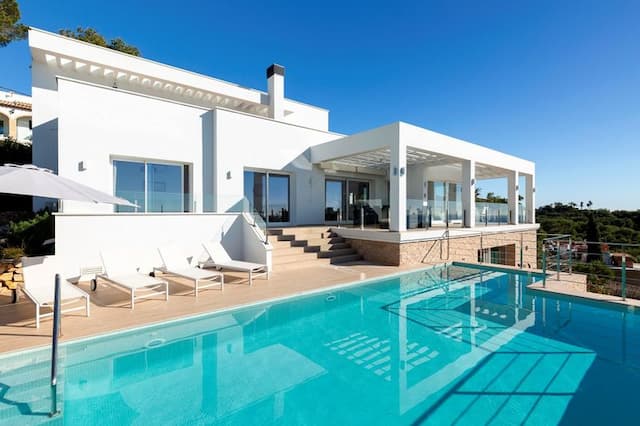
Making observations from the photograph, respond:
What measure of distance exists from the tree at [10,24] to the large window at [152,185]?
1118cm

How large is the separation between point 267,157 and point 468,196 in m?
10.1

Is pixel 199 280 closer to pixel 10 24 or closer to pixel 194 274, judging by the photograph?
pixel 194 274

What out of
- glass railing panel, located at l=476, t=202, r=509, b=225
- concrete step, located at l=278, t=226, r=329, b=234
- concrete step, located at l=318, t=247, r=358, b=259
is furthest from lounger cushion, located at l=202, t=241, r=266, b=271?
glass railing panel, located at l=476, t=202, r=509, b=225

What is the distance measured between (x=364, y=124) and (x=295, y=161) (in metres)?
12.9

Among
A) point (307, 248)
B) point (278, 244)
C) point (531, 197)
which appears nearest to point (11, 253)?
point (278, 244)

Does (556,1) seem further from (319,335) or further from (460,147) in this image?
(319,335)

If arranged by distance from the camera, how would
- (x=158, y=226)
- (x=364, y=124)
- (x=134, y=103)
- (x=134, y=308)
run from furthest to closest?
(x=364, y=124) → (x=134, y=103) → (x=158, y=226) → (x=134, y=308)

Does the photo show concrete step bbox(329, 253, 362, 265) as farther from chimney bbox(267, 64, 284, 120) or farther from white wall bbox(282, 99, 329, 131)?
white wall bbox(282, 99, 329, 131)

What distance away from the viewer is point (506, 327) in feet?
19.5

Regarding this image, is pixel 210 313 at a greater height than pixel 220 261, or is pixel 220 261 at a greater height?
pixel 220 261

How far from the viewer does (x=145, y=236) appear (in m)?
9.81

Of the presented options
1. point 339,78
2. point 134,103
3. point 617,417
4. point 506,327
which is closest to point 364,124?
point 339,78

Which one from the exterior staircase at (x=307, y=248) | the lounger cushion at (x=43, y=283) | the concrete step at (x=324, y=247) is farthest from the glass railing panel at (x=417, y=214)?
the lounger cushion at (x=43, y=283)

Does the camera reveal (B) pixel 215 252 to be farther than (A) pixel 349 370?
Yes
